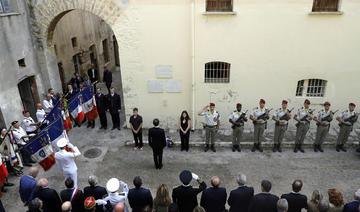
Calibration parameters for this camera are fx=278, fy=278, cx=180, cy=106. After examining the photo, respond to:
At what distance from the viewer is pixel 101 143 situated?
10164 mm

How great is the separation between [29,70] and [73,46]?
424 cm

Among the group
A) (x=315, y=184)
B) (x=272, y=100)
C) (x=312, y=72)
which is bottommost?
(x=315, y=184)

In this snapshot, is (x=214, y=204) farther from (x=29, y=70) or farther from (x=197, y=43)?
(x=29, y=70)

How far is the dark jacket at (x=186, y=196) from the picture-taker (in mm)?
5172

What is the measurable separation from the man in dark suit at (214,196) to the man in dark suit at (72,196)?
2357 mm

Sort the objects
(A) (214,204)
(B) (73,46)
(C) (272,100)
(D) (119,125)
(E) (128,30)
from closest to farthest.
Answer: (A) (214,204) < (E) (128,30) < (C) (272,100) < (D) (119,125) < (B) (73,46)

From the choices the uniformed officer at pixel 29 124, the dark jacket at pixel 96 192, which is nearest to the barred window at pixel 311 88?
the dark jacket at pixel 96 192

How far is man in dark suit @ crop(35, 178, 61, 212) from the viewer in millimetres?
5293

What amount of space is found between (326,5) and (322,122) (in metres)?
3.87

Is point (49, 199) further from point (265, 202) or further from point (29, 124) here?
point (29, 124)

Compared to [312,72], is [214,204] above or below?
below

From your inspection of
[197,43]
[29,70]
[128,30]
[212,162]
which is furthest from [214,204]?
[29,70]

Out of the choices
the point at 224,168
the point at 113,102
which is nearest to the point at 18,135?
the point at 113,102

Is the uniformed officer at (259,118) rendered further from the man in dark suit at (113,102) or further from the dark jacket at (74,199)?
the dark jacket at (74,199)
